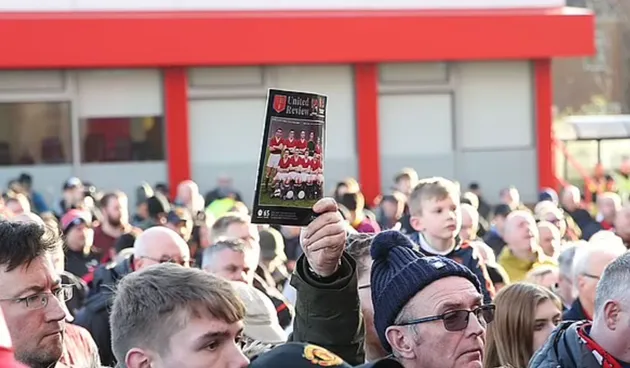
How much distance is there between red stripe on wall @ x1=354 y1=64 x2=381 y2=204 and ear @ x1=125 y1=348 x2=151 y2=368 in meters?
19.5

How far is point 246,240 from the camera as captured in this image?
9195 mm

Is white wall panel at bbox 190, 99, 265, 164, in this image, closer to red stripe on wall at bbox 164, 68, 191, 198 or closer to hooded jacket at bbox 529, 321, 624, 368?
red stripe on wall at bbox 164, 68, 191, 198

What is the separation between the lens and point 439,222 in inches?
345

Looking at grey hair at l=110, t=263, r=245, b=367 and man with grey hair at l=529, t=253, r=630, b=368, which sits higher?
grey hair at l=110, t=263, r=245, b=367

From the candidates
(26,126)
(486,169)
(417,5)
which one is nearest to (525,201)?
(486,169)

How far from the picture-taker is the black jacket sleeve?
176 inches

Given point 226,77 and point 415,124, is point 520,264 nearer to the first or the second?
point 226,77

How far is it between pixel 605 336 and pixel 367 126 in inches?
716

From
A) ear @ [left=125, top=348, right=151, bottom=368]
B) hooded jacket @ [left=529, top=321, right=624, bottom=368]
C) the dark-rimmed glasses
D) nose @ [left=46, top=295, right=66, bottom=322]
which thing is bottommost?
hooded jacket @ [left=529, top=321, right=624, bottom=368]

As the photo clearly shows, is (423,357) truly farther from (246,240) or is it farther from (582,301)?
(246,240)

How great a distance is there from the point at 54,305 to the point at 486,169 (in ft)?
65.1

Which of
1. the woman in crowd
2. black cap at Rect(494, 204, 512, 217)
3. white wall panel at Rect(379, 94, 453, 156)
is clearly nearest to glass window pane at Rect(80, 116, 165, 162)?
white wall panel at Rect(379, 94, 453, 156)

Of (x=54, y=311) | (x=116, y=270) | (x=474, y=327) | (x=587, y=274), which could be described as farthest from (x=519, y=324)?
(x=116, y=270)

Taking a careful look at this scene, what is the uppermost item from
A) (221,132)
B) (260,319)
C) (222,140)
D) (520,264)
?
(221,132)
